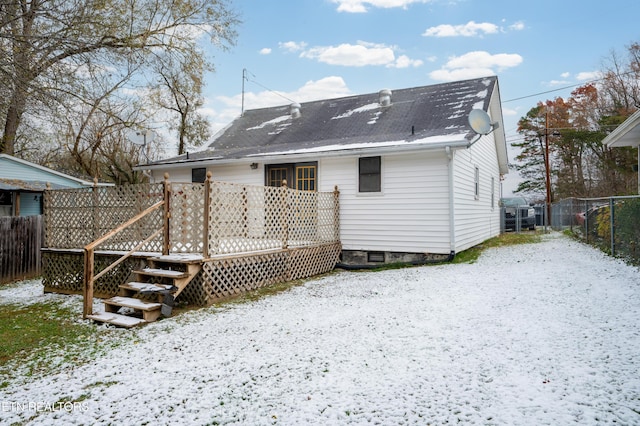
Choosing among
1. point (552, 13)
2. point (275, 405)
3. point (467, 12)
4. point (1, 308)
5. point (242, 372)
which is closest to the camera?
point (275, 405)

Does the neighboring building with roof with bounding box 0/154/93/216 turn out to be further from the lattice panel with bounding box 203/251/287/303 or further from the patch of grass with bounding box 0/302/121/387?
the lattice panel with bounding box 203/251/287/303

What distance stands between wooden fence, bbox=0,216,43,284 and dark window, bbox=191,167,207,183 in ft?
13.7

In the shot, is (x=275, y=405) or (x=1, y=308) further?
(x=1, y=308)

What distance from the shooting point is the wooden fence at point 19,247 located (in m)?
9.59

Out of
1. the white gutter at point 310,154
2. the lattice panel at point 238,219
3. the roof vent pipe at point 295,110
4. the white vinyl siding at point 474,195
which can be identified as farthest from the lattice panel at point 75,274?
the roof vent pipe at point 295,110

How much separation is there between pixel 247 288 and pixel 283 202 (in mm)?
1974

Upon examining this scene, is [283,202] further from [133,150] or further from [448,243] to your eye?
[133,150]

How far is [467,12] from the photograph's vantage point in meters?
13.0

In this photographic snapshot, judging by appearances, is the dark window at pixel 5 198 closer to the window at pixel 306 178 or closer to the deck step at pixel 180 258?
the window at pixel 306 178

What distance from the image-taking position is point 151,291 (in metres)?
5.50

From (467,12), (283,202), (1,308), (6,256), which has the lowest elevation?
(1,308)

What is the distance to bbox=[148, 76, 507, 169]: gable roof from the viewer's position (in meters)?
9.81

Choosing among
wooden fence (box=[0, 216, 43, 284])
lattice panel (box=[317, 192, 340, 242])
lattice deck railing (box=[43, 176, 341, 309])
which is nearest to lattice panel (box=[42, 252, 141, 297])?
lattice deck railing (box=[43, 176, 341, 309])

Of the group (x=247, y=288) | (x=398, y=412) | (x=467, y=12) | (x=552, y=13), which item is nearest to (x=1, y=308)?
(x=247, y=288)
